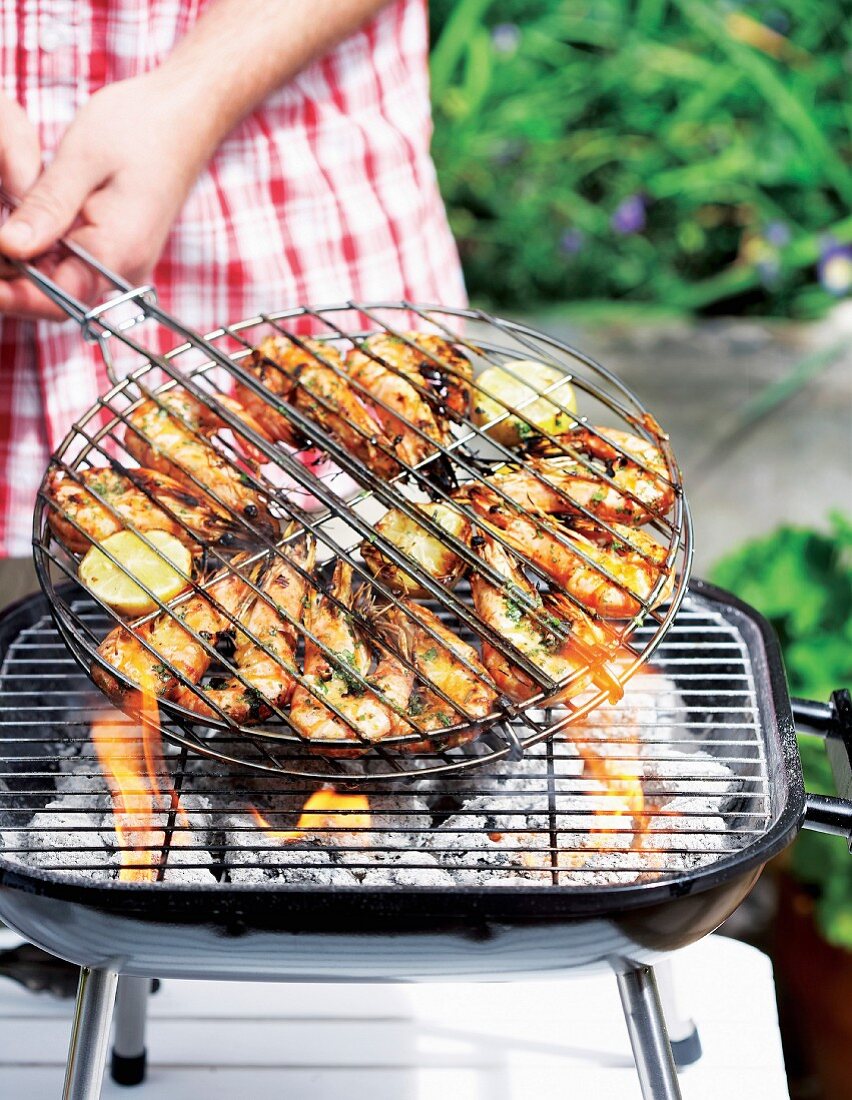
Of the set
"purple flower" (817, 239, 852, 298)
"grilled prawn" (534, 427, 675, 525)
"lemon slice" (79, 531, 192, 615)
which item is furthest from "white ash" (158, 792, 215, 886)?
"purple flower" (817, 239, 852, 298)

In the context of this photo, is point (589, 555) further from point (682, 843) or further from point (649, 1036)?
point (649, 1036)

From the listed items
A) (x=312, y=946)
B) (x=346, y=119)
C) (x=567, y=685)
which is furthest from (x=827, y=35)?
(x=312, y=946)

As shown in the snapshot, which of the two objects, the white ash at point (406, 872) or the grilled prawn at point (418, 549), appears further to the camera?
the grilled prawn at point (418, 549)

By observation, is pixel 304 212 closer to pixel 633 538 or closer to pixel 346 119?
pixel 346 119

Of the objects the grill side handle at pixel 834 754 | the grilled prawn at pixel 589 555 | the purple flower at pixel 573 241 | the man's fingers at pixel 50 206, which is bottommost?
the grill side handle at pixel 834 754

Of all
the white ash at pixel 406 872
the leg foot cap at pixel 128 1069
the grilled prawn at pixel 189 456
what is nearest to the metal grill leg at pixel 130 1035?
the leg foot cap at pixel 128 1069

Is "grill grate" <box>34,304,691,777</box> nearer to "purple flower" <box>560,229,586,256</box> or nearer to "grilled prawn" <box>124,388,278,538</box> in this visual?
"grilled prawn" <box>124,388,278,538</box>

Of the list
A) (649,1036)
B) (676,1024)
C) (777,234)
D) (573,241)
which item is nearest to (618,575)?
(649,1036)

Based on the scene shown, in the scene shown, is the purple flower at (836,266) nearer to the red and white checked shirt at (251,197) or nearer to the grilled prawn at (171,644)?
the red and white checked shirt at (251,197)
